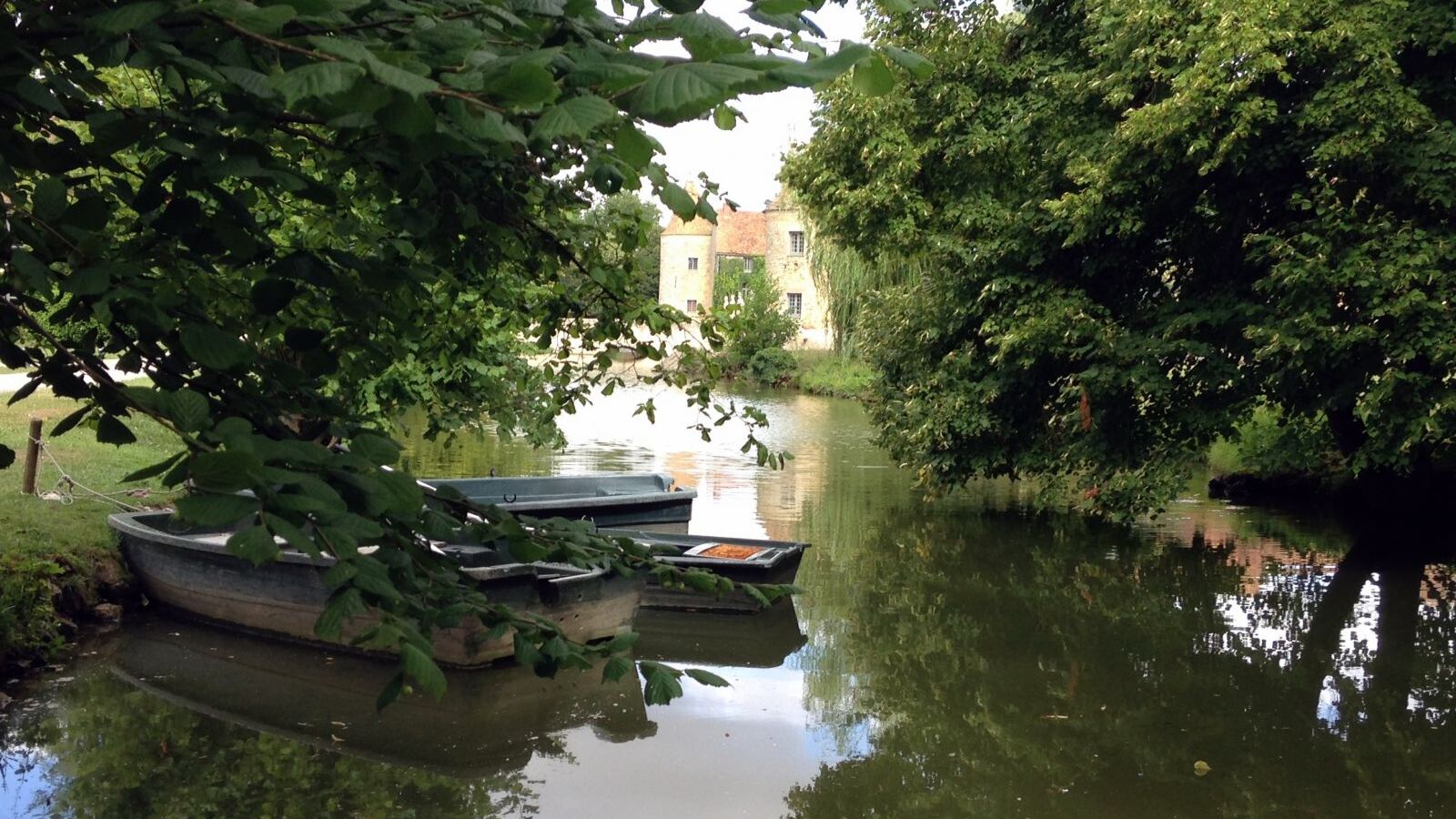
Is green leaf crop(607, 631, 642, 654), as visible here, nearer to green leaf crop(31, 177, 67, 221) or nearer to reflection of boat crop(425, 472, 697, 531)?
green leaf crop(31, 177, 67, 221)

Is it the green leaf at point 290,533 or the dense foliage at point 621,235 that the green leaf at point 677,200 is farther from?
the dense foliage at point 621,235

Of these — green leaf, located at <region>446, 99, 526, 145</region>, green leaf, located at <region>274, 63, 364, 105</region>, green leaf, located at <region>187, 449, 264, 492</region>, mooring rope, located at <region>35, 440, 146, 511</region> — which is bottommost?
mooring rope, located at <region>35, 440, 146, 511</region>

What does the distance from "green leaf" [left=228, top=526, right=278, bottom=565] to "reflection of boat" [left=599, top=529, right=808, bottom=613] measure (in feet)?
25.5

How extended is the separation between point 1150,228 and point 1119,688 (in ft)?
21.0

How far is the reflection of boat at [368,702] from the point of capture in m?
7.02

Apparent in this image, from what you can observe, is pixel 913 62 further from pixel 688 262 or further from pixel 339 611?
pixel 688 262

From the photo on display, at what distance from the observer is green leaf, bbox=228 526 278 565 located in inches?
78.6

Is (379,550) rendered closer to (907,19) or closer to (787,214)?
(907,19)

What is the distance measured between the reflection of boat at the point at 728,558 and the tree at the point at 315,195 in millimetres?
6438

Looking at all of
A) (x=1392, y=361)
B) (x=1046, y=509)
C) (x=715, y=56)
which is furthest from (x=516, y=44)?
(x=1046, y=509)

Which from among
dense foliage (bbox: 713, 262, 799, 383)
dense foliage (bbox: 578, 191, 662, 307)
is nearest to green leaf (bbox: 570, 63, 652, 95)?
dense foliage (bbox: 578, 191, 662, 307)

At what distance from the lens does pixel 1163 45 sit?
39.4ft

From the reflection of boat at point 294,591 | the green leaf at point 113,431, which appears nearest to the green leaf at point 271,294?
the green leaf at point 113,431

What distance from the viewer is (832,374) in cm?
4166
